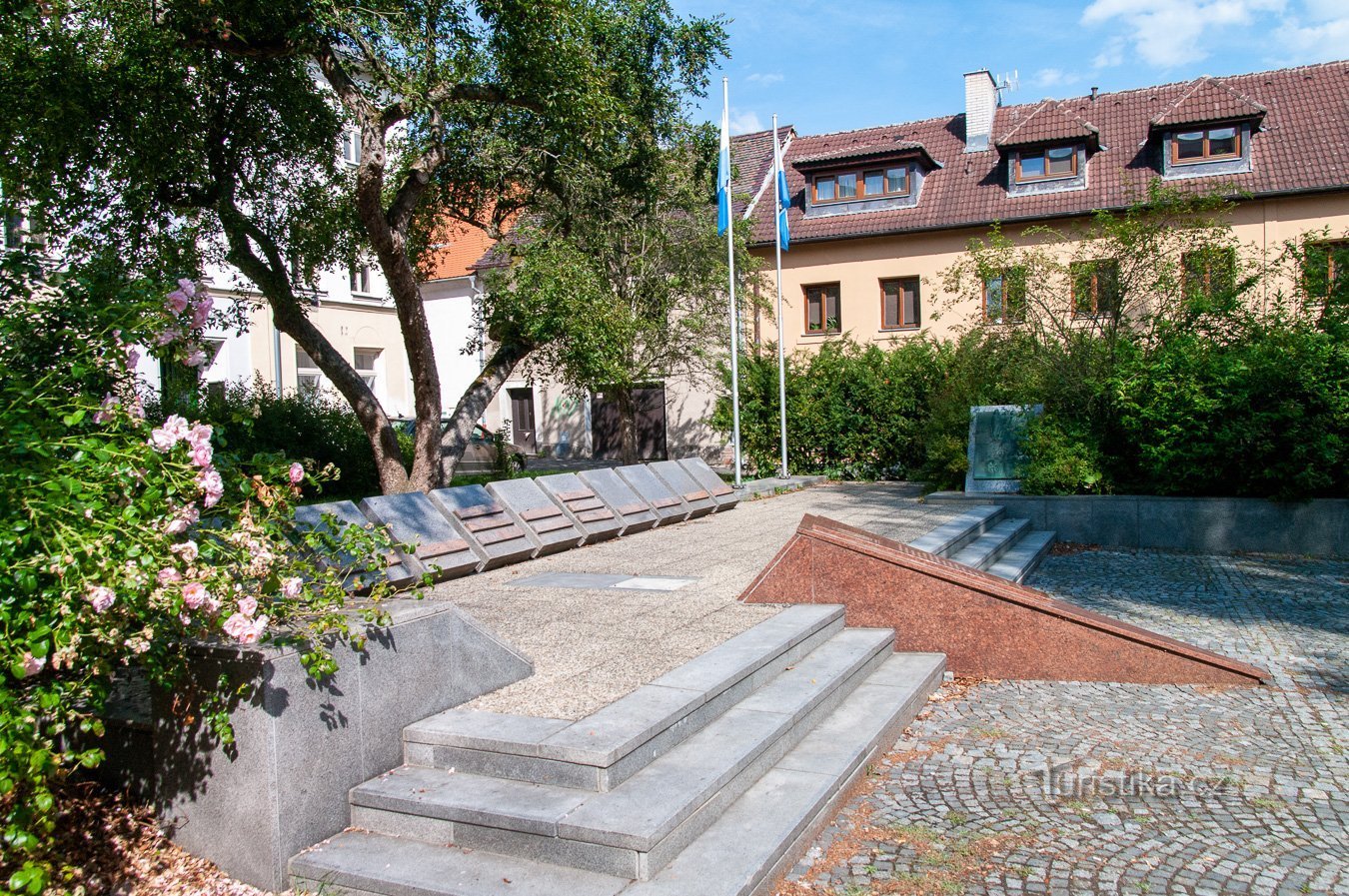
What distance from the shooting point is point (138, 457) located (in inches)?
134

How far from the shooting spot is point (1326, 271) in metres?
13.0

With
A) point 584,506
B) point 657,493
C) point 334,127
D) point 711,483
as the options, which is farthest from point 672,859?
point 334,127

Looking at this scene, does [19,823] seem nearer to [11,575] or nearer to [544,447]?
[11,575]

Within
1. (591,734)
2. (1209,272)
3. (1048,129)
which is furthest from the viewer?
(1048,129)

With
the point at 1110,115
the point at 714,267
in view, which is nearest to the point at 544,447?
the point at 714,267

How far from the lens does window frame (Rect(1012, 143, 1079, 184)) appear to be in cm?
2623

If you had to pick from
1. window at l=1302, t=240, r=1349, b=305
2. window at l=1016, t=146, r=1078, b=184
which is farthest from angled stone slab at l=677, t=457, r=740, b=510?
window at l=1016, t=146, r=1078, b=184

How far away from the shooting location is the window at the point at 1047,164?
86.5 ft

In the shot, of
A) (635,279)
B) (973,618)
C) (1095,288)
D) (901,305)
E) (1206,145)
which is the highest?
(1206,145)

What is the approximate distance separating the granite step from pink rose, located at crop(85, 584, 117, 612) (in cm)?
145

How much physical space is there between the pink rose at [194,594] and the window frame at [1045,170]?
2660 cm

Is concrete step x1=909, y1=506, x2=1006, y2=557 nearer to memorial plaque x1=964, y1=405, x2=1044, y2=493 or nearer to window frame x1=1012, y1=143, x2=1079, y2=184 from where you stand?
memorial plaque x1=964, y1=405, x2=1044, y2=493

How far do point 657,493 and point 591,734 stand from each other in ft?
26.4

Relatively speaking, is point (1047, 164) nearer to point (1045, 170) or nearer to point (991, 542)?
point (1045, 170)
